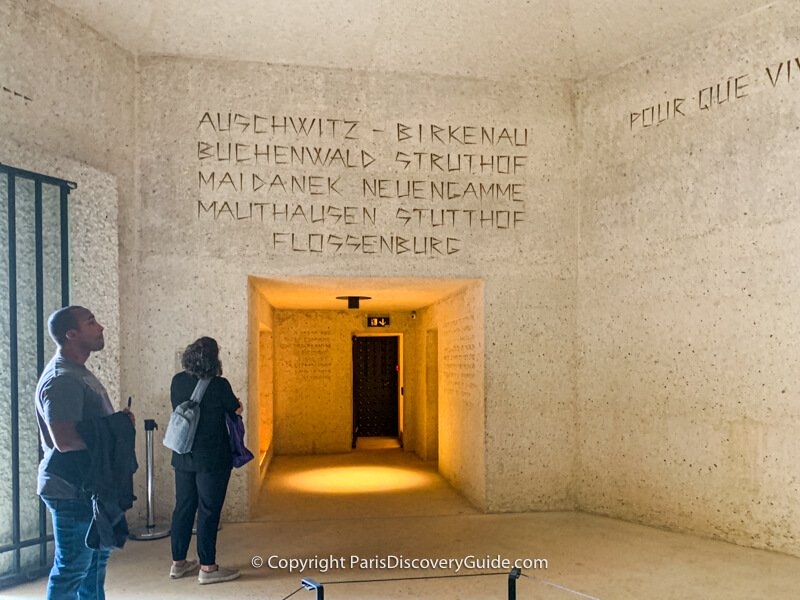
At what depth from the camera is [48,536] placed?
4.60 metres

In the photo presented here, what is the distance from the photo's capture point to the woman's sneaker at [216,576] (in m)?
4.36

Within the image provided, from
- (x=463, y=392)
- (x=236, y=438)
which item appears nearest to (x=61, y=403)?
(x=236, y=438)

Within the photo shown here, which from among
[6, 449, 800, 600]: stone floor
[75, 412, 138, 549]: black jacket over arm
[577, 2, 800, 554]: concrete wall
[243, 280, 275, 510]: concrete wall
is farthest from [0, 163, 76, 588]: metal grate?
[577, 2, 800, 554]: concrete wall

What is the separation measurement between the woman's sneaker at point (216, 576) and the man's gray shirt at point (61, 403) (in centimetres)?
166

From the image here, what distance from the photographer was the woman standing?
416 centimetres

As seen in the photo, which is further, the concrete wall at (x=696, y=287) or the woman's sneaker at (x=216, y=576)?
the concrete wall at (x=696, y=287)

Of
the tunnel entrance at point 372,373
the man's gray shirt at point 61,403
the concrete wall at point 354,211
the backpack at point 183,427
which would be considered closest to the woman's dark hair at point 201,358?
the backpack at point 183,427

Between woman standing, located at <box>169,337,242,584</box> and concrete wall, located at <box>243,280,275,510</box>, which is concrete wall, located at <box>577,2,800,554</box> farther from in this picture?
woman standing, located at <box>169,337,242,584</box>

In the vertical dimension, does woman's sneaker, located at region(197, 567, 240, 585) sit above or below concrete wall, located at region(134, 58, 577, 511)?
below

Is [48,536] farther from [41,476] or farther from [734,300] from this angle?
[734,300]

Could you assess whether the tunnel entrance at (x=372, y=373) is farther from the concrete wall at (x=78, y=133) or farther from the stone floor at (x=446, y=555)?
the concrete wall at (x=78, y=133)

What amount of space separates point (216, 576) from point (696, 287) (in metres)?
4.46

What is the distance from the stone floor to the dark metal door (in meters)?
5.80

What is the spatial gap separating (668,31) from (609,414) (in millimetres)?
3506
